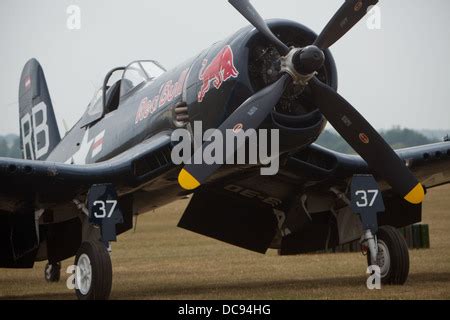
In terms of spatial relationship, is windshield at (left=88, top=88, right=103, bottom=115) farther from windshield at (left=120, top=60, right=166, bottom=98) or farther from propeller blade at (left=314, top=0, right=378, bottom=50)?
propeller blade at (left=314, top=0, right=378, bottom=50)

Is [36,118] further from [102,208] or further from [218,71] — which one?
[218,71]

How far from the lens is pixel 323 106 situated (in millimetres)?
10891

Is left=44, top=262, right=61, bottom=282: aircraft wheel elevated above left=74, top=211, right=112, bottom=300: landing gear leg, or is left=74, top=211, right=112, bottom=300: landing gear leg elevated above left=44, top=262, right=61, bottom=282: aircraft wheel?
left=44, top=262, right=61, bottom=282: aircraft wheel

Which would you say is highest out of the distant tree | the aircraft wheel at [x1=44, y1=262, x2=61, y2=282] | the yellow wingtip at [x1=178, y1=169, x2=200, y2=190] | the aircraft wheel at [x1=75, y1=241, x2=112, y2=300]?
the distant tree

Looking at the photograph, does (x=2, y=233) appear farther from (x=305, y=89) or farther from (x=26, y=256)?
(x=305, y=89)

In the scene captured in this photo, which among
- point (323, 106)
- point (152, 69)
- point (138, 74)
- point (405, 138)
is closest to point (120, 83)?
point (138, 74)

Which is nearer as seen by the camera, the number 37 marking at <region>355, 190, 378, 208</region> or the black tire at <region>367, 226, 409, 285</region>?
the number 37 marking at <region>355, 190, 378, 208</region>

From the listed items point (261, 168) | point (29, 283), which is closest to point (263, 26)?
point (261, 168)

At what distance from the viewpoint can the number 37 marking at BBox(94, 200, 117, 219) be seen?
38.3 ft

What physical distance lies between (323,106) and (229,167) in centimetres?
148

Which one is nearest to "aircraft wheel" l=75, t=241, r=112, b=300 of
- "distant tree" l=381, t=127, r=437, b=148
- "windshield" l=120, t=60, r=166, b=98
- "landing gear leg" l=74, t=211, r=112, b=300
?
"landing gear leg" l=74, t=211, r=112, b=300

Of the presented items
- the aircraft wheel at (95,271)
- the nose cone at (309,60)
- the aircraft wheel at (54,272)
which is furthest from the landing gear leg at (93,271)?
the aircraft wheel at (54,272)

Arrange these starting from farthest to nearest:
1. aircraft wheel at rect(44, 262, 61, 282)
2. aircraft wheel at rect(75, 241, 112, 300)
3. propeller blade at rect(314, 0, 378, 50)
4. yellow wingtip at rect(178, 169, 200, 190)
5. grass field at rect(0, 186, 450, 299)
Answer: aircraft wheel at rect(44, 262, 61, 282)
grass field at rect(0, 186, 450, 299)
aircraft wheel at rect(75, 241, 112, 300)
propeller blade at rect(314, 0, 378, 50)
yellow wingtip at rect(178, 169, 200, 190)

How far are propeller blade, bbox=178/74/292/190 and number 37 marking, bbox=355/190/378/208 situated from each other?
2.15m
